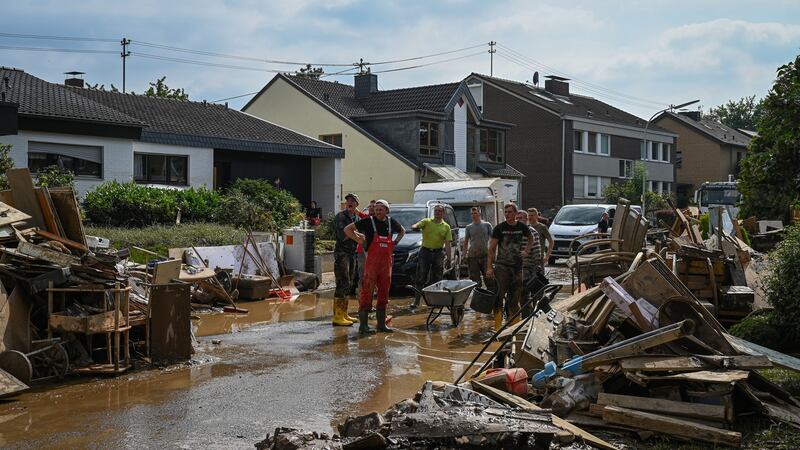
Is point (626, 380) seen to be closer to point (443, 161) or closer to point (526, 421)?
point (526, 421)

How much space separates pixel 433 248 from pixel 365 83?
30.1 metres

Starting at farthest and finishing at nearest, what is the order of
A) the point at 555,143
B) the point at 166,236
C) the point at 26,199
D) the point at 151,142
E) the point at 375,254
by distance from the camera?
the point at 555,143, the point at 151,142, the point at 166,236, the point at 375,254, the point at 26,199

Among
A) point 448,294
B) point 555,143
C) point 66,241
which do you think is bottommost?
point 448,294

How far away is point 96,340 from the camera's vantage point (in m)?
9.93

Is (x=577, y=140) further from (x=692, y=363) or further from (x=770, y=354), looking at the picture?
(x=692, y=363)

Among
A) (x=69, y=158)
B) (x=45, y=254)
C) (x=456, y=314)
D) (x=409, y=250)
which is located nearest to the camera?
(x=45, y=254)

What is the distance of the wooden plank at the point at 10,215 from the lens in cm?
972

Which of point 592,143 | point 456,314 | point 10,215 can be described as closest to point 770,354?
point 456,314

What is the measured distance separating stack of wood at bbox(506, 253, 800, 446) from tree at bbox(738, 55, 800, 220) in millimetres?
1389

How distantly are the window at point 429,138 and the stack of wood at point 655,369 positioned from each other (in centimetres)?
3143

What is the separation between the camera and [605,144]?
55.8 meters

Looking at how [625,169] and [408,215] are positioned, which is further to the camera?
[625,169]

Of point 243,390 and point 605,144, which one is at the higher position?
point 605,144

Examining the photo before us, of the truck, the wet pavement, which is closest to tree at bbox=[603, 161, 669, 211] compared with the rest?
the truck
